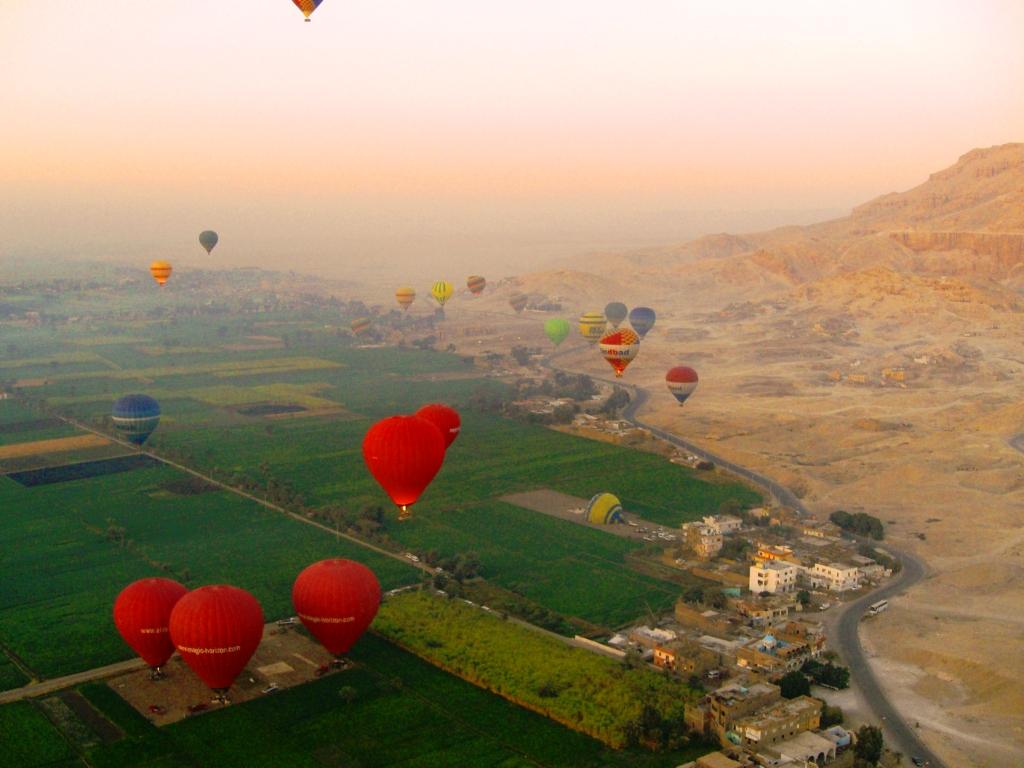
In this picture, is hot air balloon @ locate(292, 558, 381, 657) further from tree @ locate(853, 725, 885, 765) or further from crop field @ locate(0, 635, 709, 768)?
tree @ locate(853, 725, 885, 765)

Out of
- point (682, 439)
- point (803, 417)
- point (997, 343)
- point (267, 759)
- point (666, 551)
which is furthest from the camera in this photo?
point (997, 343)

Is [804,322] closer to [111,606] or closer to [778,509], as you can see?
[778,509]

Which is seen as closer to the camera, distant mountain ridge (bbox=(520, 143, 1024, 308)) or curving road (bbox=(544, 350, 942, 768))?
curving road (bbox=(544, 350, 942, 768))

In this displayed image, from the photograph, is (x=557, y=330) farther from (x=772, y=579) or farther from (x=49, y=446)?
(x=772, y=579)

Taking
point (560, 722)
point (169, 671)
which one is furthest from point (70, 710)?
point (560, 722)

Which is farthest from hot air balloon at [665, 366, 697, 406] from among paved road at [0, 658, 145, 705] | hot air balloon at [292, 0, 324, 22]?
paved road at [0, 658, 145, 705]

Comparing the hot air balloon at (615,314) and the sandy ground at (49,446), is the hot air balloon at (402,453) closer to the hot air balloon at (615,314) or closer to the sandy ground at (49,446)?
the sandy ground at (49,446)

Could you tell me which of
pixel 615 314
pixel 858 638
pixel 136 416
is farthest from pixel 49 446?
pixel 615 314
